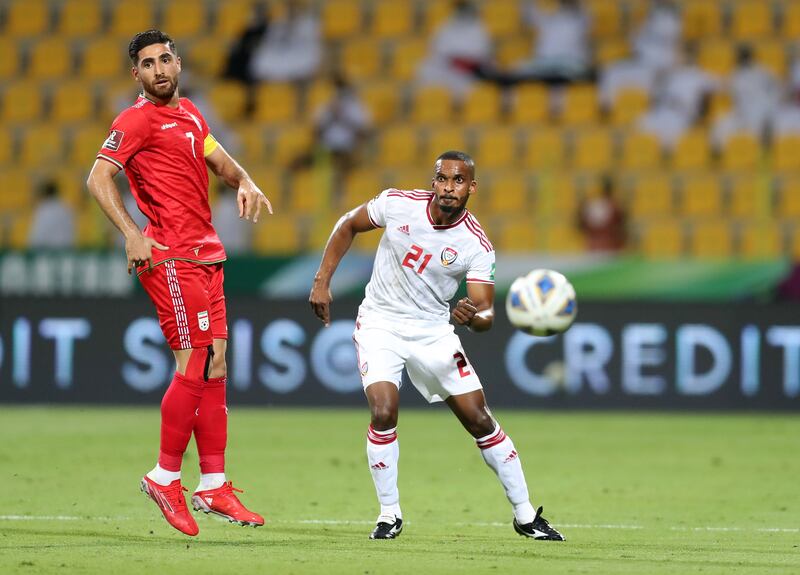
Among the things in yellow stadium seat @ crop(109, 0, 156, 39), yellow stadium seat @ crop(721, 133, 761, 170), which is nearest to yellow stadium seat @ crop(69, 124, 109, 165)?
yellow stadium seat @ crop(109, 0, 156, 39)

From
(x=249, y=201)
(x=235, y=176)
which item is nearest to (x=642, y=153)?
(x=235, y=176)

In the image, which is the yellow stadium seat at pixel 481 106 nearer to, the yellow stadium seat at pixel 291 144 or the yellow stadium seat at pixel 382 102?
the yellow stadium seat at pixel 382 102

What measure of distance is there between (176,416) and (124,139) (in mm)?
1301

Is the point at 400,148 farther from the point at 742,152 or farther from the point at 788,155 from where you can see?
the point at 788,155

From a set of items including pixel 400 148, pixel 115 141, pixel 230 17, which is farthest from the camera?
pixel 230 17

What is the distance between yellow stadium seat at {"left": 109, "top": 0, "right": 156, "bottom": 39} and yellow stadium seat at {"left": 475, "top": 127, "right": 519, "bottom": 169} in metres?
5.03

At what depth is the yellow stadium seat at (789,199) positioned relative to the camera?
15.7 meters

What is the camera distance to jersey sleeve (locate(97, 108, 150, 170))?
6570 millimetres

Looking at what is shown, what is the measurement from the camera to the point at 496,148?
56.0 feet

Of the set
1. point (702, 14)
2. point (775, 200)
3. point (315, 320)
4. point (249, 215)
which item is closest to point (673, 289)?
point (775, 200)

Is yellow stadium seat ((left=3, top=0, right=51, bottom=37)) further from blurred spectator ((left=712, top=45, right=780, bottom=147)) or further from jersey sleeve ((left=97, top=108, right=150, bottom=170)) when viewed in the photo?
jersey sleeve ((left=97, top=108, right=150, bottom=170))

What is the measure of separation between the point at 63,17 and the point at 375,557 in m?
14.9

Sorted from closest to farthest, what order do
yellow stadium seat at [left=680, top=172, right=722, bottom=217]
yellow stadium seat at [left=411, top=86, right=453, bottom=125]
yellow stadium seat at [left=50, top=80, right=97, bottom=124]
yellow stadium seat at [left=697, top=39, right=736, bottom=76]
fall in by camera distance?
yellow stadium seat at [left=680, top=172, right=722, bottom=217], yellow stadium seat at [left=697, top=39, right=736, bottom=76], yellow stadium seat at [left=411, top=86, right=453, bottom=125], yellow stadium seat at [left=50, top=80, right=97, bottom=124]

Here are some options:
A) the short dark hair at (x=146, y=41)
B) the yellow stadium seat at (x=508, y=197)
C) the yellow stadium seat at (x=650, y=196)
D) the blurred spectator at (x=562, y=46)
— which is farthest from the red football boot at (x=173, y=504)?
the blurred spectator at (x=562, y=46)
